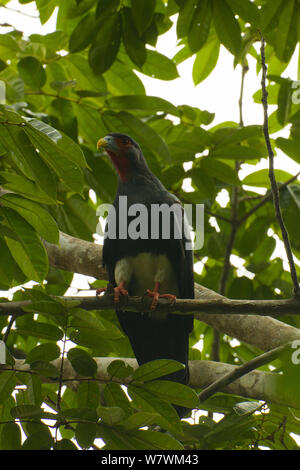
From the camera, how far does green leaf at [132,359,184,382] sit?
209 cm

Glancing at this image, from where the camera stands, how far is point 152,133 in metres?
3.29

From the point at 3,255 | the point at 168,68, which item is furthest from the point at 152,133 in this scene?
the point at 3,255

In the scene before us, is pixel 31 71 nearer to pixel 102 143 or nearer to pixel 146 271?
pixel 102 143

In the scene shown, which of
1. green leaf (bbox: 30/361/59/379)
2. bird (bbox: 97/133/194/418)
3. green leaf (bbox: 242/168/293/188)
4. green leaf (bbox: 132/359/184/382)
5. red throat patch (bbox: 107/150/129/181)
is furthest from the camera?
green leaf (bbox: 242/168/293/188)

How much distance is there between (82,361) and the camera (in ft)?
7.47

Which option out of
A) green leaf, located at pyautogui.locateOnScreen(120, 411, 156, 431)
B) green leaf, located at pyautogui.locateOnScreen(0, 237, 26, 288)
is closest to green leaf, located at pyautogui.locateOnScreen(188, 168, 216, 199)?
green leaf, located at pyautogui.locateOnScreen(0, 237, 26, 288)

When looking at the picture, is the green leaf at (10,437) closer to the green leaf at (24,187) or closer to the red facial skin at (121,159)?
the green leaf at (24,187)

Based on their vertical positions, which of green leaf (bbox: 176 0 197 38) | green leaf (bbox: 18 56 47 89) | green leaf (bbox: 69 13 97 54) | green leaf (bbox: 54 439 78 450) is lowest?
green leaf (bbox: 54 439 78 450)

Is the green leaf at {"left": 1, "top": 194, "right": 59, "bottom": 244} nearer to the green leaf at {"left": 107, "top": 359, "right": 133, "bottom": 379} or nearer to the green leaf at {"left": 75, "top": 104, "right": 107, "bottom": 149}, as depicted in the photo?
the green leaf at {"left": 107, "top": 359, "right": 133, "bottom": 379}

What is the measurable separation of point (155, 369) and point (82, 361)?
0.33 metres

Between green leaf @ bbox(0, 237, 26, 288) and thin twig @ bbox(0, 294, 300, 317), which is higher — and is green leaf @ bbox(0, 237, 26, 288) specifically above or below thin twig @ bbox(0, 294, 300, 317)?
above

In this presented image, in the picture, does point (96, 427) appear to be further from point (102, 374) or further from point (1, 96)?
point (1, 96)

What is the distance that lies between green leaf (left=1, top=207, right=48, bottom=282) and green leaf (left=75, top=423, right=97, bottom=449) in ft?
2.09

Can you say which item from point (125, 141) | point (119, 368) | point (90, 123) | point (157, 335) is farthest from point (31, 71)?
point (119, 368)
